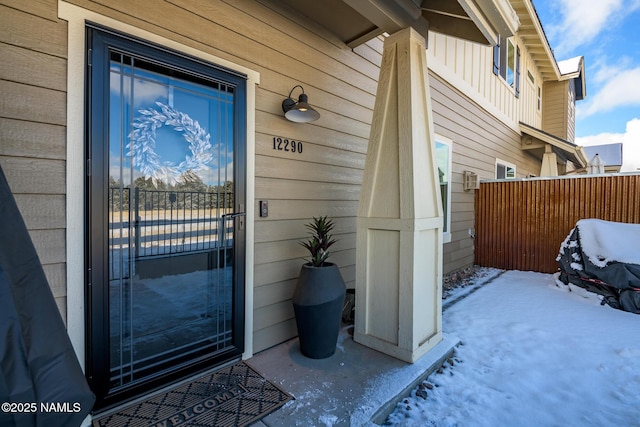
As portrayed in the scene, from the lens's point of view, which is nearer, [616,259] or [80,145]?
[80,145]

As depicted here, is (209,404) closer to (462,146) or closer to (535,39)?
(462,146)

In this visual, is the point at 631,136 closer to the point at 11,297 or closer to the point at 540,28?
the point at 540,28

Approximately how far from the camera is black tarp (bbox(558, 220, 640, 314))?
11.8 feet

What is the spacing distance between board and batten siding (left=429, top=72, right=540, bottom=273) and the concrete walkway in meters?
3.25

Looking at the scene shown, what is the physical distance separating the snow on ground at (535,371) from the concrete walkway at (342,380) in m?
0.11

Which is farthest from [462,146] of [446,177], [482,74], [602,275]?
[602,275]

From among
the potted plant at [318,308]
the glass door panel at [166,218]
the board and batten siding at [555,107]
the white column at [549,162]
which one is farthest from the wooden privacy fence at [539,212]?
the board and batten siding at [555,107]

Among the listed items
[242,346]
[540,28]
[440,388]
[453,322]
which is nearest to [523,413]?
[440,388]

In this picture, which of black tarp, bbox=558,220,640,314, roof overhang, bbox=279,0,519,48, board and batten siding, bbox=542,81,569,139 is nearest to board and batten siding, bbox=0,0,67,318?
roof overhang, bbox=279,0,519,48

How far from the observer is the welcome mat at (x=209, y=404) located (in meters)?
1.74

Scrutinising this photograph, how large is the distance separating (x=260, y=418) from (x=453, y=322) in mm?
2393

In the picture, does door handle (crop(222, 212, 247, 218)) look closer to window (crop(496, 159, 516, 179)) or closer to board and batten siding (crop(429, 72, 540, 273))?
board and batten siding (crop(429, 72, 540, 273))

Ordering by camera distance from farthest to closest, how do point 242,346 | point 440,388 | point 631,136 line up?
1. point 631,136
2. point 242,346
3. point 440,388

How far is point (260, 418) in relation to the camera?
178 cm
